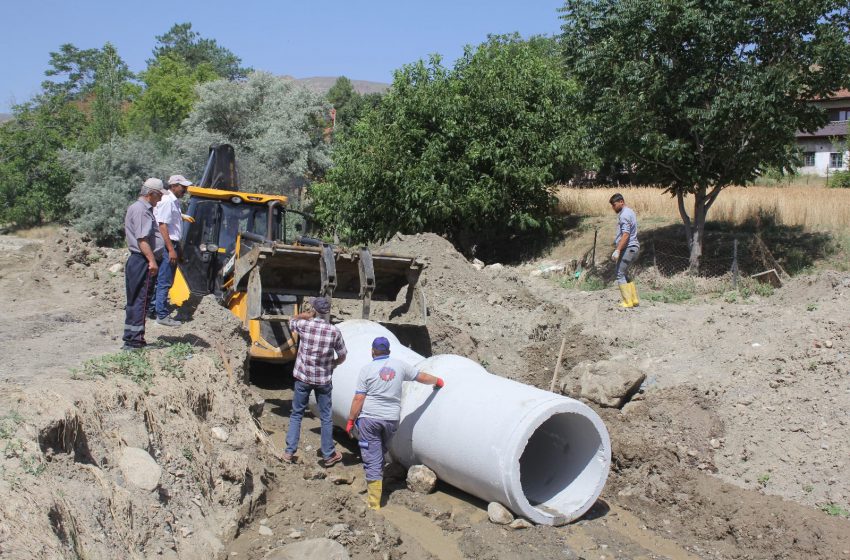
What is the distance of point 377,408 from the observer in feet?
24.3

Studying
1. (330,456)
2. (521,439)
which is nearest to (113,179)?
(330,456)

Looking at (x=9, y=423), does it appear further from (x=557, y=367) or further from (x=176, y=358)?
(x=557, y=367)

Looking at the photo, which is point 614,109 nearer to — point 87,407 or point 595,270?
point 595,270

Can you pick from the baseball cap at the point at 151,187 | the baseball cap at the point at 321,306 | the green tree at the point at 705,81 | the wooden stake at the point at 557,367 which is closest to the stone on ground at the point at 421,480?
the baseball cap at the point at 321,306

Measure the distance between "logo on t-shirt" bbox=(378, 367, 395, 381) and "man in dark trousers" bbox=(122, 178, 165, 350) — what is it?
2.42 metres

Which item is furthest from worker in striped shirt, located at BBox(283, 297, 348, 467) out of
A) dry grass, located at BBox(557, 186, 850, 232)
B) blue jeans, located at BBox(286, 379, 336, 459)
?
dry grass, located at BBox(557, 186, 850, 232)

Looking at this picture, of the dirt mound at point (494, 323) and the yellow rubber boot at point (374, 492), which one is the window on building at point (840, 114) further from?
the yellow rubber boot at point (374, 492)

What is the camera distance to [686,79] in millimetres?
14789

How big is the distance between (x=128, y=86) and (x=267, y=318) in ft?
148

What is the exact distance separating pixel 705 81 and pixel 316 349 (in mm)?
10051

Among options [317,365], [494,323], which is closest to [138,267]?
[317,365]

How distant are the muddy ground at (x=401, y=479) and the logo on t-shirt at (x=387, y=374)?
1.15m

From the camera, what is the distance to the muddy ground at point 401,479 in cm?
555

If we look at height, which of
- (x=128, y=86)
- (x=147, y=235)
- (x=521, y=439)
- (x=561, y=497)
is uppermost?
(x=128, y=86)
